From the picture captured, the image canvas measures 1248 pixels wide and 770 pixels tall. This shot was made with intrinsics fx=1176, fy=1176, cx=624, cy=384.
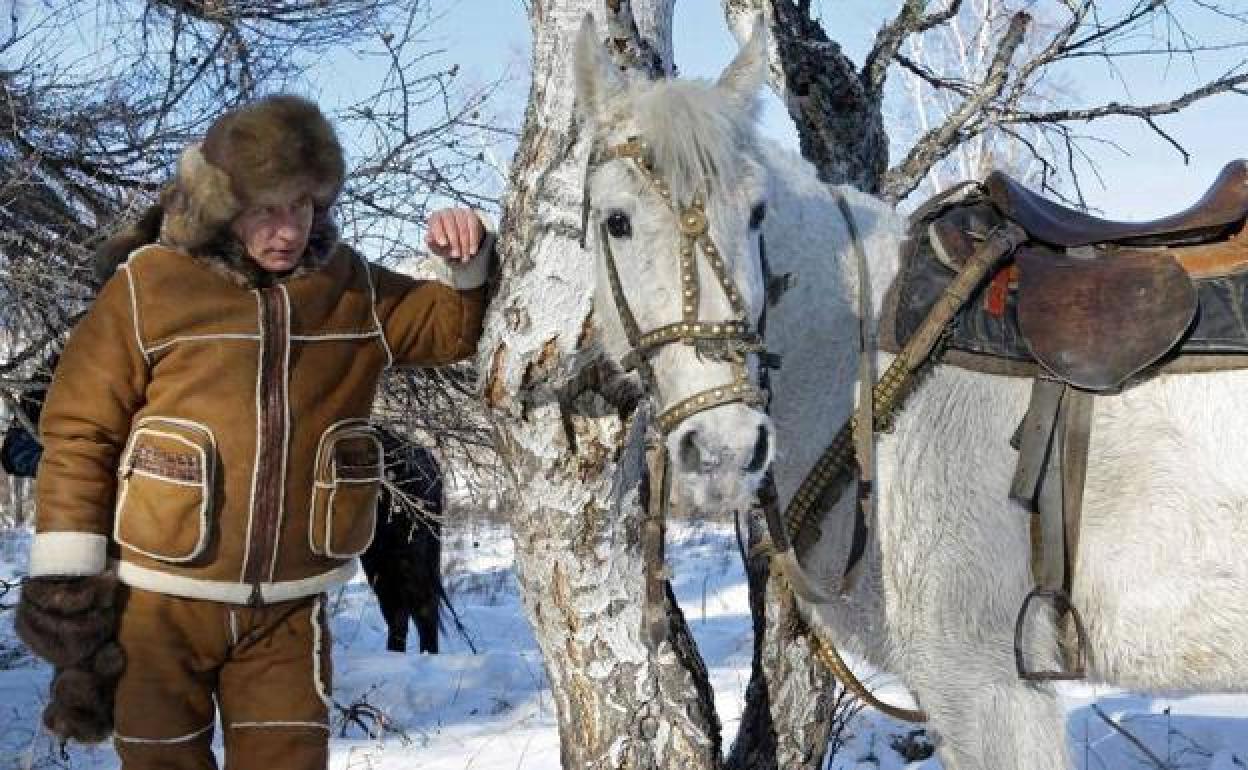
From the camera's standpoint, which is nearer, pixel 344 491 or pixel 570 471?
pixel 344 491

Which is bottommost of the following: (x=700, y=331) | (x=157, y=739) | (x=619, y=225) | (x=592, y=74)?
(x=157, y=739)

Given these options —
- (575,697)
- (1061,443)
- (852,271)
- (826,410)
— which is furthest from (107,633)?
(1061,443)

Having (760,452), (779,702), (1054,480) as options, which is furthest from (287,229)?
(779,702)

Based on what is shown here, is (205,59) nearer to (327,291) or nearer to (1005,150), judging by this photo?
(327,291)

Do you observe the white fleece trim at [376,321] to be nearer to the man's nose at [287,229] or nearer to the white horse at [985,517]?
the man's nose at [287,229]

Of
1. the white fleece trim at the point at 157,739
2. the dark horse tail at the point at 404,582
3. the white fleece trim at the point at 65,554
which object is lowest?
the dark horse tail at the point at 404,582

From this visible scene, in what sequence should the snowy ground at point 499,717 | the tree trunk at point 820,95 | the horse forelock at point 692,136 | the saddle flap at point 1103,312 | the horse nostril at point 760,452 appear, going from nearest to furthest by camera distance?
the horse nostril at point 760,452 < the horse forelock at point 692,136 < the saddle flap at point 1103,312 < the tree trunk at point 820,95 < the snowy ground at point 499,717

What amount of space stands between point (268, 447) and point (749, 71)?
137 centimetres

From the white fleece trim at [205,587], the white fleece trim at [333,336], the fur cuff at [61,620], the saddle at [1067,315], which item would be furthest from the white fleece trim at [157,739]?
the saddle at [1067,315]

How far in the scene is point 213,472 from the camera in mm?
2629

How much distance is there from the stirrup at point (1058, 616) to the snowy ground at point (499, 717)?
930mm

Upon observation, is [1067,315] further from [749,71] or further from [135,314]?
[135,314]

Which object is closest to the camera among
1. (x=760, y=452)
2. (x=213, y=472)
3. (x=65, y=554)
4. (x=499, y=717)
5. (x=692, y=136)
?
(x=760, y=452)

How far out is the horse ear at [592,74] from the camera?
100 inches
